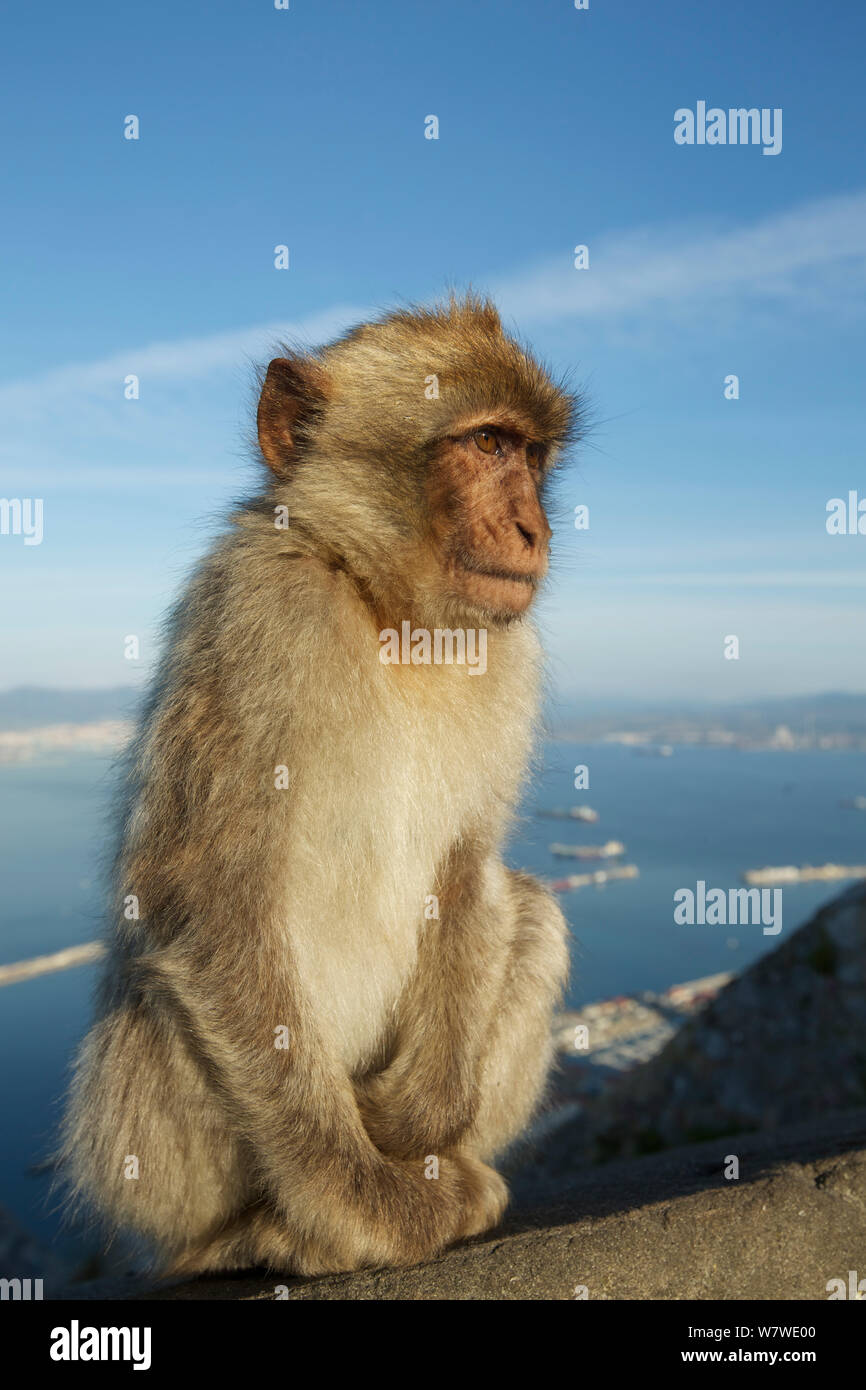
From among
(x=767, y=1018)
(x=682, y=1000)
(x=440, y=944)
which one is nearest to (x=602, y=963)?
(x=682, y=1000)

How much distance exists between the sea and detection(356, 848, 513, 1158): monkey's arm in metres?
0.52

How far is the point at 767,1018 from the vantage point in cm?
832

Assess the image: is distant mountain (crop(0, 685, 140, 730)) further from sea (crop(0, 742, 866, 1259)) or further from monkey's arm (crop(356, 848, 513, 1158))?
monkey's arm (crop(356, 848, 513, 1158))

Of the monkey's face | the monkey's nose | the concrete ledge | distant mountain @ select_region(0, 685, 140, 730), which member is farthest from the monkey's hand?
distant mountain @ select_region(0, 685, 140, 730)

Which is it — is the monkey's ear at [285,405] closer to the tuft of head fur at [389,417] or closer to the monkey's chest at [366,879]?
the tuft of head fur at [389,417]

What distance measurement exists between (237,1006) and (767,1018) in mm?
6752

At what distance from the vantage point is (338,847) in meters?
2.93

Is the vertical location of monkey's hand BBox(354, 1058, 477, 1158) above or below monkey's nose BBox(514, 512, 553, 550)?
below

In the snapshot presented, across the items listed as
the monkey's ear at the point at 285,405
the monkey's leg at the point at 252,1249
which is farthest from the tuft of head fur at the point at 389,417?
the monkey's leg at the point at 252,1249

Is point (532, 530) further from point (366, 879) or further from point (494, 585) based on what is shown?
point (366, 879)

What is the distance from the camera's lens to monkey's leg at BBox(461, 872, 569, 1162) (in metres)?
3.54

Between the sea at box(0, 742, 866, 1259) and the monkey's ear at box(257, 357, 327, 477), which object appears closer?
the monkey's ear at box(257, 357, 327, 477)

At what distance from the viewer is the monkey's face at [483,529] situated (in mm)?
3102

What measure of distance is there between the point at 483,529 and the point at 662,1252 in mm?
2222
